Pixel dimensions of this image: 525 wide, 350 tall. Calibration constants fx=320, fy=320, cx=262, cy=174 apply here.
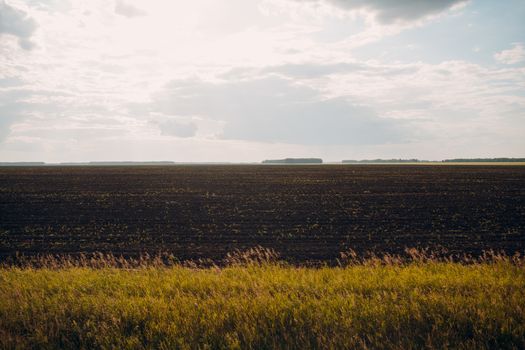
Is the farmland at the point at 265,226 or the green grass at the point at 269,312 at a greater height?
the green grass at the point at 269,312

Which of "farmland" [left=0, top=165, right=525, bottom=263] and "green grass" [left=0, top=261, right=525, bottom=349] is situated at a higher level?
"green grass" [left=0, top=261, right=525, bottom=349]

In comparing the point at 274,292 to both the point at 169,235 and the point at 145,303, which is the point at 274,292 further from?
the point at 169,235

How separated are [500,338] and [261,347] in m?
3.17

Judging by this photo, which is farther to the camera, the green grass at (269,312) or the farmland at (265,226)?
the farmland at (265,226)

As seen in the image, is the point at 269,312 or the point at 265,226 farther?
the point at 265,226

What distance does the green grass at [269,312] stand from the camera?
4.30 m

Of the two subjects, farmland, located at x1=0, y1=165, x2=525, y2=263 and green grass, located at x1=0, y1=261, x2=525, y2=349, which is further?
farmland, located at x1=0, y1=165, x2=525, y2=263

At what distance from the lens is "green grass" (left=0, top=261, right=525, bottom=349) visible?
169 inches

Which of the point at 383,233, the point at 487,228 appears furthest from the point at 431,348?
the point at 487,228

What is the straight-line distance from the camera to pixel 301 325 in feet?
15.1

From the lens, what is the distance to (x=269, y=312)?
4977 mm

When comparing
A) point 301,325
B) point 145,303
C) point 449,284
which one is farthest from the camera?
point 449,284

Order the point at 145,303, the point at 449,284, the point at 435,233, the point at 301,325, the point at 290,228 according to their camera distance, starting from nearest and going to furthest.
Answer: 1. the point at 301,325
2. the point at 145,303
3. the point at 449,284
4. the point at 435,233
5. the point at 290,228

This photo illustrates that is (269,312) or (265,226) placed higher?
(269,312)
